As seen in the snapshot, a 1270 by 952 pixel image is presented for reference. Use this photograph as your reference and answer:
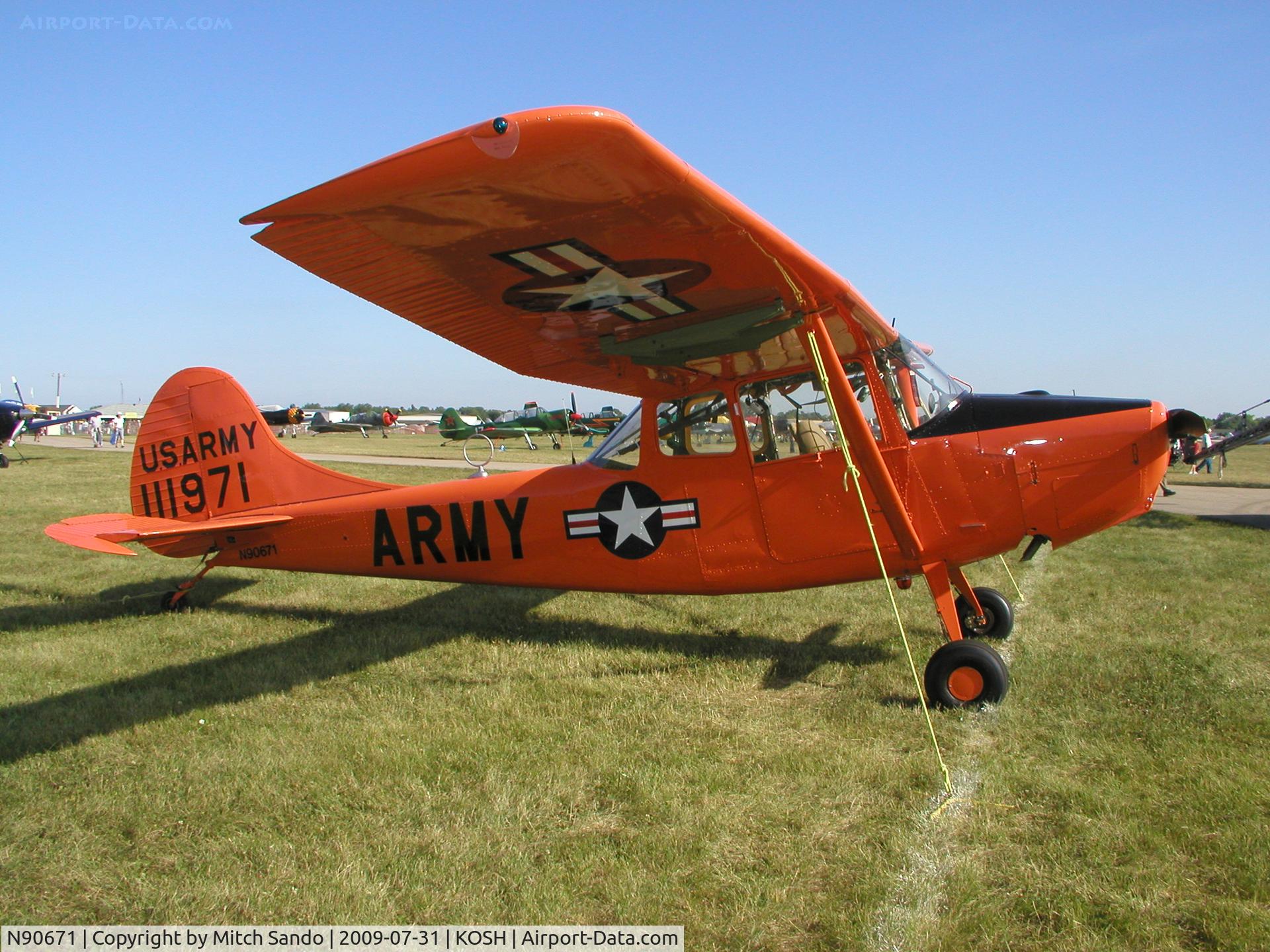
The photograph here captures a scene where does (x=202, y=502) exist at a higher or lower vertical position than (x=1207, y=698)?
higher

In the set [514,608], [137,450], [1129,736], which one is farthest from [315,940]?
[137,450]

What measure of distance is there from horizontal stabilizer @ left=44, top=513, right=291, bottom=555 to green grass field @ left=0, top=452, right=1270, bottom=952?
885 mm

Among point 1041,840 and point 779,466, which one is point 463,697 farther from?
point 1041,840

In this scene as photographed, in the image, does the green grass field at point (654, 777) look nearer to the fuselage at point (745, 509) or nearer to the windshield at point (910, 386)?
the fuselage at point (745, 509)

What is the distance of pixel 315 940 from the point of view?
2.80 m

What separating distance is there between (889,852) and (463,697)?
2885mm

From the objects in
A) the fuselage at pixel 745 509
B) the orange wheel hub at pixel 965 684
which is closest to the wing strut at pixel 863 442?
the fuselage at pixel 745 509

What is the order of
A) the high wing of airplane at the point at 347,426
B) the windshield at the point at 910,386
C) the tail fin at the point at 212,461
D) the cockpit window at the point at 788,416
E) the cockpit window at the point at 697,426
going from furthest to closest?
the high wing of airplane at the point at 347,426
the tail fin at the point at 212,461
the cockpit window at the point at 697,426
the cockpit window at the point at 788,416
the windshield at the point at 910,386

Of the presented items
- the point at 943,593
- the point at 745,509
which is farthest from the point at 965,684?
the point at 745,509

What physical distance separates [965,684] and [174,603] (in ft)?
22.1

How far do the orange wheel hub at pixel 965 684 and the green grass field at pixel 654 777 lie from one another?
0.13 metres

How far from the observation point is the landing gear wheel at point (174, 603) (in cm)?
726

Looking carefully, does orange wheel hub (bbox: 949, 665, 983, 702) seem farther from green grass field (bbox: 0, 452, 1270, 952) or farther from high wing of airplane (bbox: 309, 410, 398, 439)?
high wing of airplane (bbox: 309, 410, 398, 439)

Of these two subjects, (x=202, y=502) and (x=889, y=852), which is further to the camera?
(x=202, y=502)
